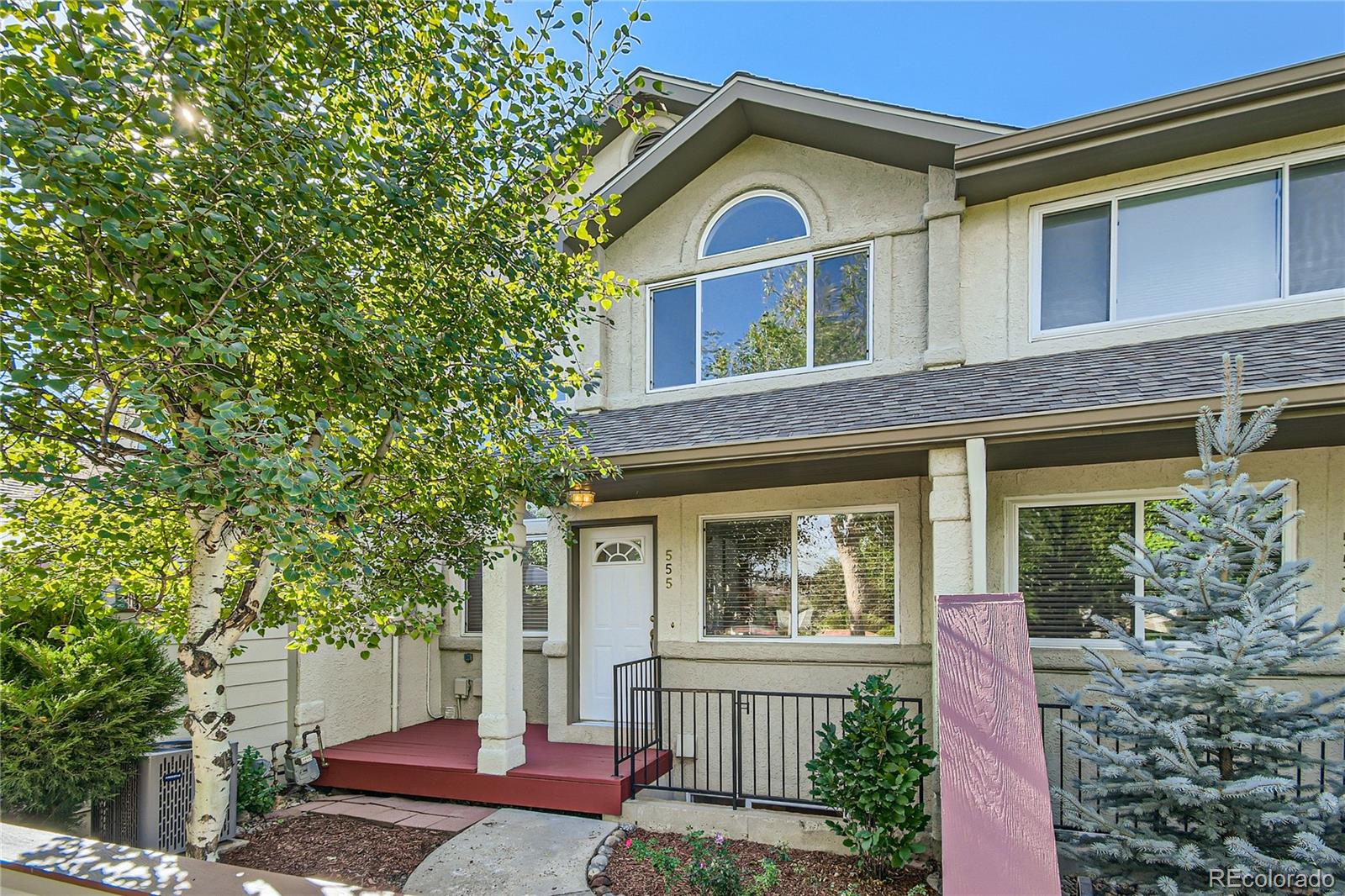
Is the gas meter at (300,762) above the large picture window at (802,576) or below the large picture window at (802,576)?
below

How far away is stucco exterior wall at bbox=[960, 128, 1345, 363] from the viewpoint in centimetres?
538

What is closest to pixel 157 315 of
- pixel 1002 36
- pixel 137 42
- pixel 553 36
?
pixel 137 42

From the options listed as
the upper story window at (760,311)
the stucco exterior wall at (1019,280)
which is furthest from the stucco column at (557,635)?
the stucco exterior wall at (1019,280)

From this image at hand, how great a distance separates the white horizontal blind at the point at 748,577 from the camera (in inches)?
254

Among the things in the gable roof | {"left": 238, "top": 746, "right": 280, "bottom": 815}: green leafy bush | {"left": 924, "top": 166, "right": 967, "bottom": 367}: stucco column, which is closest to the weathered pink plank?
{"left": 924, "top": 166, "right": 967, "bottom": 367}: stucco column

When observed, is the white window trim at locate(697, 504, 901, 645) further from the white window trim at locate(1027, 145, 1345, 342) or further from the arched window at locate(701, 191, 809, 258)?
the arched window at locate(701, 191, 809, 258)

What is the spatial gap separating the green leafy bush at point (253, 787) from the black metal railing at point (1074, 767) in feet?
18.8

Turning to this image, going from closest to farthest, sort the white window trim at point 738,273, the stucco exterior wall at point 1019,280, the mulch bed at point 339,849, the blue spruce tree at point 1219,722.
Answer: the blue spruce tree at point 1219,722, the mulch bed at point 339,849, the stucco exterior wall at point 1019,280, the white window trim at point 738,273

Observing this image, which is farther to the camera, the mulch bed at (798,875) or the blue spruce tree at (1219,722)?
the mulch bed at (798,875)

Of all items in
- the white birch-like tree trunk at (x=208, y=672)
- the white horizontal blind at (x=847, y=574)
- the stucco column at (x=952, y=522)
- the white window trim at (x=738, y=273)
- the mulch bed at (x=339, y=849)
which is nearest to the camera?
the white birch-like tree trunk at (x=208, y=672)

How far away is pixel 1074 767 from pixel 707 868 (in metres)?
3.13

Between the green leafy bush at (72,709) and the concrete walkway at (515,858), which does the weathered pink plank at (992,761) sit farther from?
the green leafy bush at (72,709)

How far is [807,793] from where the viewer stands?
5879 mm

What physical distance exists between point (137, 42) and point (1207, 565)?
5.68 metres
